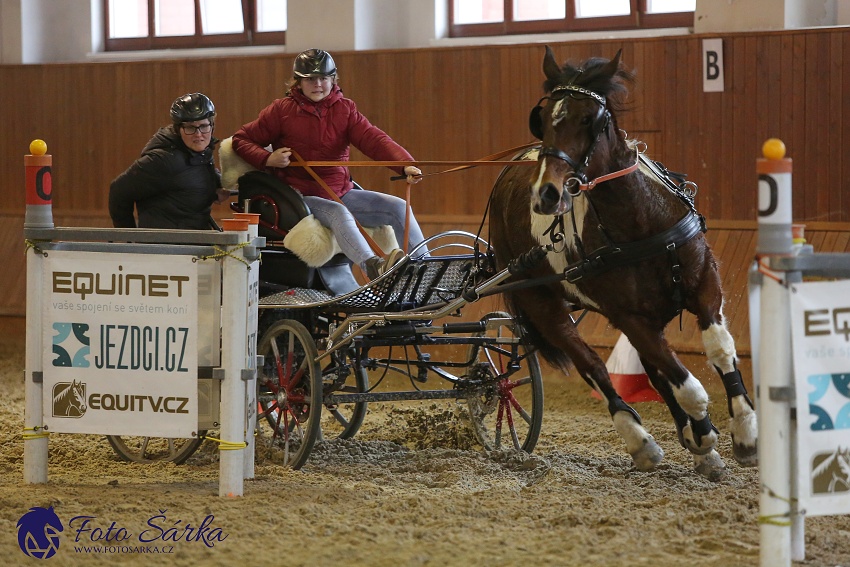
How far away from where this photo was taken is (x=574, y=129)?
414cm

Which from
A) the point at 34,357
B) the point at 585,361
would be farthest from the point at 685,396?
the point at 34,357

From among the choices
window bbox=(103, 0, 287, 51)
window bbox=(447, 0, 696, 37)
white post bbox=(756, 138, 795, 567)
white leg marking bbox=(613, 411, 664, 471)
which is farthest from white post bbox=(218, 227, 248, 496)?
window bbox=(103, 0, 287, 51)

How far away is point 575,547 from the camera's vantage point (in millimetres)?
3455

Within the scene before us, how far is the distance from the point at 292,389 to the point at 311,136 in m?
1.24

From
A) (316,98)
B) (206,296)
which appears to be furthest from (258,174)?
(206,296)

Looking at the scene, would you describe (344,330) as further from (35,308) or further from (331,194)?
(35,308)

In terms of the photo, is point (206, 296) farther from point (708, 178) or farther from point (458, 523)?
point (708, 178)

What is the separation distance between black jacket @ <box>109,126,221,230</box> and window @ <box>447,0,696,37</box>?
3.77 m

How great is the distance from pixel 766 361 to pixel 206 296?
6.90 feet

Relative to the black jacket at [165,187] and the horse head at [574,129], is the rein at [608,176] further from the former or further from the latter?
the black jacket at [165,187]

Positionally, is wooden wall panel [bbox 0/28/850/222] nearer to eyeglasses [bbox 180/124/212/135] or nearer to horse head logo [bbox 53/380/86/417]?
eyeglasses [bbox 180/124/212/135]

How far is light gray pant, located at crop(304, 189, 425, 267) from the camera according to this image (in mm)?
5098

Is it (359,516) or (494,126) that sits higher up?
(494,126)

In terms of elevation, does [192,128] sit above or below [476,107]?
below
